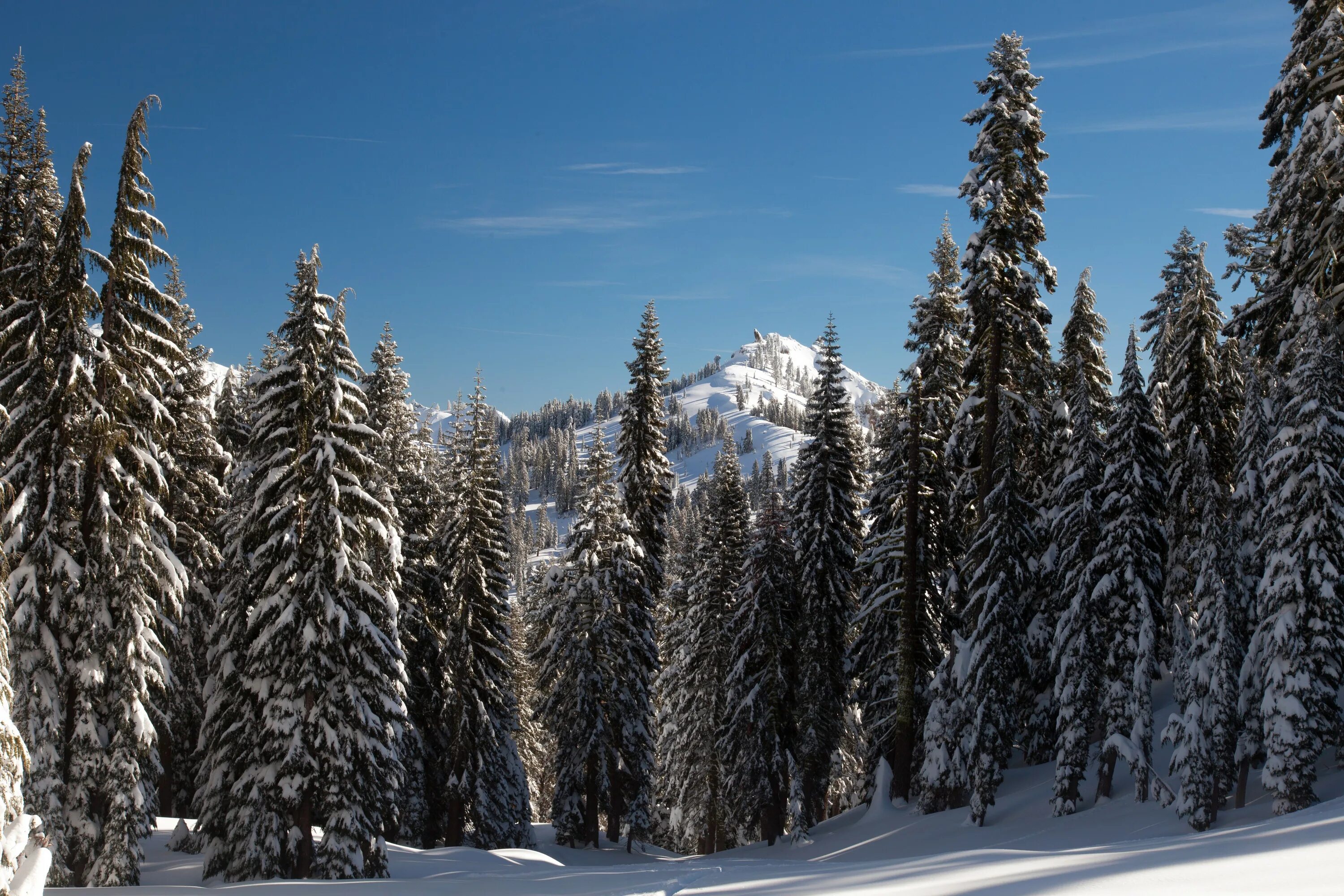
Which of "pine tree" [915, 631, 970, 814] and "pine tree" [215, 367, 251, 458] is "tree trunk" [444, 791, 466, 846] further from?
"pine tree" [915, 631, 970, 814]

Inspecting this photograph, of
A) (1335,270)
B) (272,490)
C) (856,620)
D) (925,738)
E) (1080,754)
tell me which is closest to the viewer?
(1335,270)

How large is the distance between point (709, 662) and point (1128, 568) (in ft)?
55.5

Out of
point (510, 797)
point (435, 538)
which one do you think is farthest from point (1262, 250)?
point (510, 797)

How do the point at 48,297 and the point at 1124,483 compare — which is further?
the point at 1124,483

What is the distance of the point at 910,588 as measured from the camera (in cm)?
2605

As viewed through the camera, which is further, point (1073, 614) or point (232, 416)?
point (232, 416)

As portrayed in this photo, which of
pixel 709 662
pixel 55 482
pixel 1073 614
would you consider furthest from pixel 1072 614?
pixel 55 482

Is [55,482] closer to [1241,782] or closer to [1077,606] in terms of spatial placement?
[1077,606]

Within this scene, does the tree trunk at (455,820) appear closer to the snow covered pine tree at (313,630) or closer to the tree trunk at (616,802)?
the tree trunk at (616,802)

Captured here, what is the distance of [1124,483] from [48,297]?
86.1 feet

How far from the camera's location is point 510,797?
32062 millimetres

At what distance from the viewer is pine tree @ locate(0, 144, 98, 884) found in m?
17.0

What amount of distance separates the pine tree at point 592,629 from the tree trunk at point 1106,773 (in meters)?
16.6

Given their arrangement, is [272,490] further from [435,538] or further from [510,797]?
[510,797]
